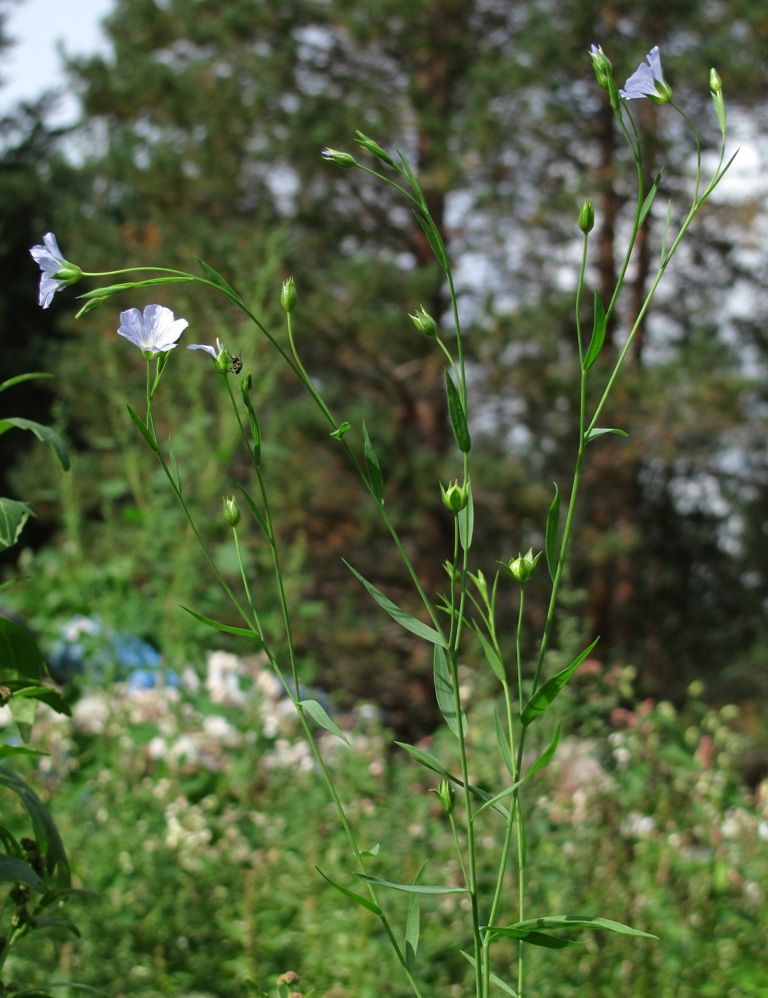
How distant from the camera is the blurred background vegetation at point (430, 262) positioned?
7586 millimetres

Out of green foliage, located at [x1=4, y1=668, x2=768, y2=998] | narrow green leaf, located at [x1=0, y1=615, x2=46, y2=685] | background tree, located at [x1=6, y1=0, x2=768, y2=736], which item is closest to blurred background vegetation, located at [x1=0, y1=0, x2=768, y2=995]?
background tree, located at [x1=6, y1=0, x2=768, y2=736]

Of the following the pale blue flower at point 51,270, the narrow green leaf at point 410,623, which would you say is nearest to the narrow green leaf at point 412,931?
the narrow green leaf at point 410,623

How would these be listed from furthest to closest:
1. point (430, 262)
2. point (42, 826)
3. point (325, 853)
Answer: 1. point (430, 262)
2. point (325, 853)
3. point (42, 826)

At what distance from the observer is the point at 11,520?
39.5 inches

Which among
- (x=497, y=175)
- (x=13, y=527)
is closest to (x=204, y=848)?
(x=13, y=527)

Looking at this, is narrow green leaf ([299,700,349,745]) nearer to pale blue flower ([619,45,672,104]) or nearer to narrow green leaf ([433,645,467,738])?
narrow green leaf ([433,645,467,738])

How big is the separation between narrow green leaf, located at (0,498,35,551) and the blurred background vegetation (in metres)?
5.74

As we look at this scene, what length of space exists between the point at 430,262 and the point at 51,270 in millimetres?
7145

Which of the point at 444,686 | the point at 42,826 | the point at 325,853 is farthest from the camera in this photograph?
the point at 325,853

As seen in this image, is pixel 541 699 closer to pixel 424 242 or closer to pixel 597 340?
pixel 597 340

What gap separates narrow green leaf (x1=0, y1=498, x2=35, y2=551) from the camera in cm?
99

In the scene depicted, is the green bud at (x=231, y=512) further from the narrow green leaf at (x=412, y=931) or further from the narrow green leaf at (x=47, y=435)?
the narrow green leaf at (x=412, y=931)

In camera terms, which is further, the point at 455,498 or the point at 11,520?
the point at 11,520

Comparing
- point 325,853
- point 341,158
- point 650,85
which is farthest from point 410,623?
point 325,853
